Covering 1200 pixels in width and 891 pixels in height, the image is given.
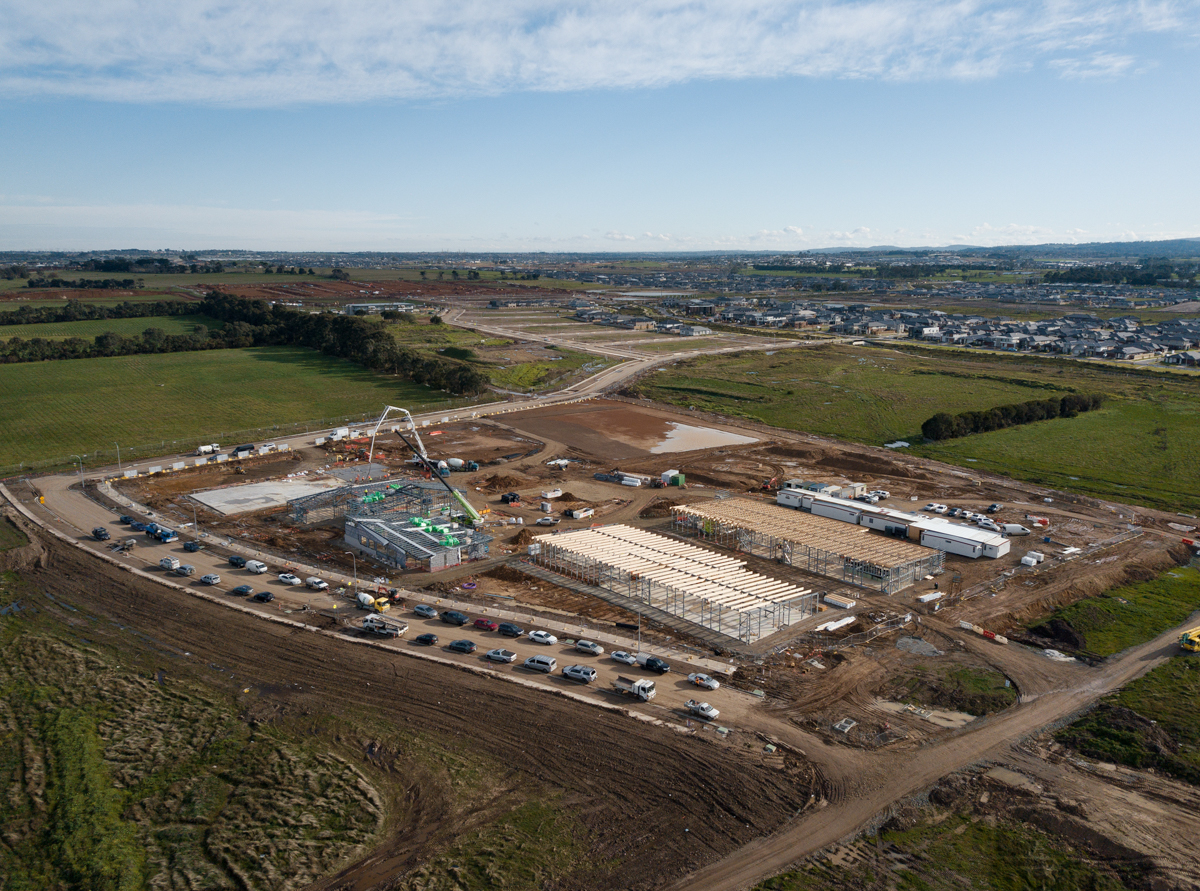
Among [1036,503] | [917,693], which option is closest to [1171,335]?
[1036,503]

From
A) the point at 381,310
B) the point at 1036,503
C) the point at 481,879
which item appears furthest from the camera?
the point at 381,310

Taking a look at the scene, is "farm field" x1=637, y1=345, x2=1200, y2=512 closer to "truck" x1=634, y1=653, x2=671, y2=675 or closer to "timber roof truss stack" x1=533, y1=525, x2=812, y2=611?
"timber roof truss stack" x1=533, y1=525, x2=812, y2=611

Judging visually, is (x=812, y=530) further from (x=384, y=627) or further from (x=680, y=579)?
(x=384, y=627)

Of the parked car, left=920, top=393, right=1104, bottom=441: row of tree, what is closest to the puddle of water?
left=920, top=393, right=1104, bottom=441: row of tree

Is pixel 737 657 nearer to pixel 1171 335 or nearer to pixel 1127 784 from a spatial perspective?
pixel 1127 784

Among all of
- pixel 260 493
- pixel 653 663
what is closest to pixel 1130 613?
pixel 653 663

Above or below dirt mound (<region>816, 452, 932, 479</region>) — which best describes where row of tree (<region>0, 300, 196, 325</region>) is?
above
